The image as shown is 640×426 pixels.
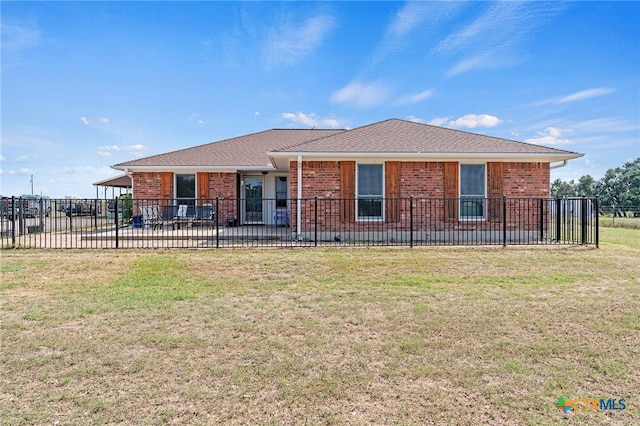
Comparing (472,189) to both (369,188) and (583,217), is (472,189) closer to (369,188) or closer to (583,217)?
(583,217)

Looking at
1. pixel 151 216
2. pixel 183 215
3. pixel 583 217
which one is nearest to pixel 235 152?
pixel 183 215

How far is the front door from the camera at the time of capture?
16.0 meters

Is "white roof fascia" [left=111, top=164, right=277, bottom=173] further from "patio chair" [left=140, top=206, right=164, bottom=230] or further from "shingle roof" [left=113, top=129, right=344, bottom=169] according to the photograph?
"patio chair" [left=140, top=206, right=164, bottom=230]

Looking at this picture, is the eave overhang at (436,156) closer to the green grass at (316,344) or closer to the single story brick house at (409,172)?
the single story brick house at (409,172)

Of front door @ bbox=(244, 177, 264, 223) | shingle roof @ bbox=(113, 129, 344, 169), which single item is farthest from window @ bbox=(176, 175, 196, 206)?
front door @ bbox=(244, 177, 264, 223)

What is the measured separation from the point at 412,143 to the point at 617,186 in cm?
5157

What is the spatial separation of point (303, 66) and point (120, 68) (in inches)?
288

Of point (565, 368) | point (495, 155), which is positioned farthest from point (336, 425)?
point (495, 155)

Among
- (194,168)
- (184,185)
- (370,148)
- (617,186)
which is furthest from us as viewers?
(617,186)

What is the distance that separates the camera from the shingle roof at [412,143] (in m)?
11.1

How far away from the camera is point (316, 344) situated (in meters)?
3.82

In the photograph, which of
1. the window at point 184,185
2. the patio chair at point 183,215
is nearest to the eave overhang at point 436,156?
the patio chair at point 183,215

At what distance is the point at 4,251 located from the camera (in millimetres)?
9180

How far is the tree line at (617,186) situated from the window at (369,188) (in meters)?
42.5
